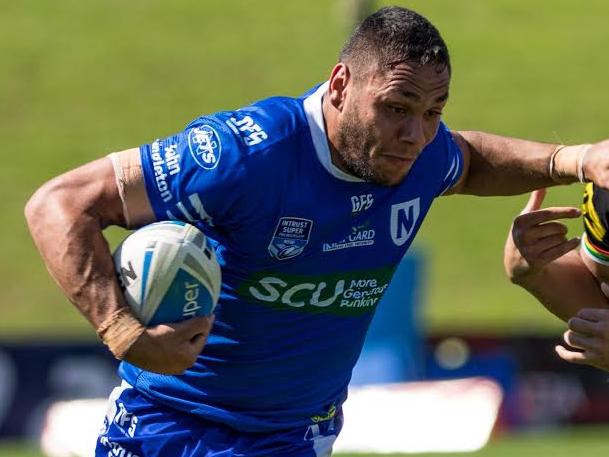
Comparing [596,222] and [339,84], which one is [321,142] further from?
[596,222]

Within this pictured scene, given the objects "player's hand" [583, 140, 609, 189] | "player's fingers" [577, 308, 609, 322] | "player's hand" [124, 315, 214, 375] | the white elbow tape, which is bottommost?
"player's fingers" [577, 308, 609, 322]

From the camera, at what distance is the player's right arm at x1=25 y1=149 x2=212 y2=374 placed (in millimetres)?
4910

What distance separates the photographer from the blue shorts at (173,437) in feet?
18.4

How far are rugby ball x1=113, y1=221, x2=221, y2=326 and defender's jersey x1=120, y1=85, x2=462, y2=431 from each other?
0.16m

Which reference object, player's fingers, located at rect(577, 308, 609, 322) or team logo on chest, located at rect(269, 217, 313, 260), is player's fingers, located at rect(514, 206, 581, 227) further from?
team logo on chest, located at rect(269, 217, 313, 260)

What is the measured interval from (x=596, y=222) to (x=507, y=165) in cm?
45

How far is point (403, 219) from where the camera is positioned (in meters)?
5.74

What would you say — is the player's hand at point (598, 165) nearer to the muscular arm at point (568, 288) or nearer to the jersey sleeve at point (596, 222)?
the jersey sleeve at point (596, 222)

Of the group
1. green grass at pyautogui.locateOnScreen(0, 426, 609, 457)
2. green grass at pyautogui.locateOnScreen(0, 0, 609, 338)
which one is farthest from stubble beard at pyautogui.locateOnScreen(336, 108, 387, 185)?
green grass at pyautogui.locateOnScreen(0, 0, 609, 338)

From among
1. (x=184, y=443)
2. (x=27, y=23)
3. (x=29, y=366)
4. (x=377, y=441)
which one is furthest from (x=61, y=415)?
(x=27, y=23)

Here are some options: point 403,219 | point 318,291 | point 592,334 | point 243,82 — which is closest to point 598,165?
point 592,334

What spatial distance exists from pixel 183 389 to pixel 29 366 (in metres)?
7.98

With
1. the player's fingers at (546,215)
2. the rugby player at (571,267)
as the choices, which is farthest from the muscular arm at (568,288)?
the player's fingers at (546,215)

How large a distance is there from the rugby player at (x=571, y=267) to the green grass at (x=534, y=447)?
4.95m
